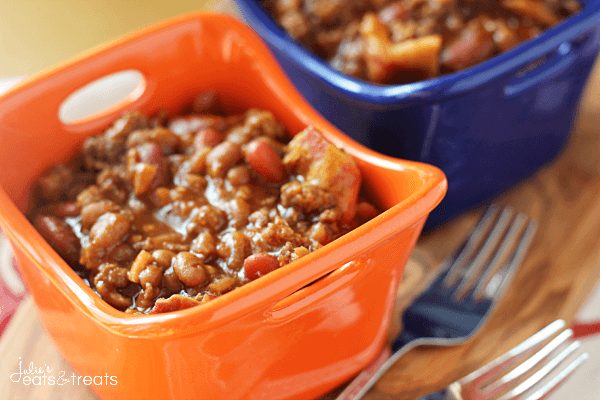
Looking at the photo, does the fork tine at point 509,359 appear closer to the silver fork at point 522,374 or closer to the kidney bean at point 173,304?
the silver fork at point 522,374

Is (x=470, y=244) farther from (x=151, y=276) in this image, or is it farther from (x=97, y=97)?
(x=97, y=97)

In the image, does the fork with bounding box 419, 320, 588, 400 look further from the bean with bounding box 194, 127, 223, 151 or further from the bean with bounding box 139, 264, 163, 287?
the bean with bounding box 194, 127, 223, 151

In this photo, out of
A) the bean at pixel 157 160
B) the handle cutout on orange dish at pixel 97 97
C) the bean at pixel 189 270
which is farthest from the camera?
the handle cutout on orange dish at pixel 97 97

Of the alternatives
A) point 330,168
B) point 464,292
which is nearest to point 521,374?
point 464,292

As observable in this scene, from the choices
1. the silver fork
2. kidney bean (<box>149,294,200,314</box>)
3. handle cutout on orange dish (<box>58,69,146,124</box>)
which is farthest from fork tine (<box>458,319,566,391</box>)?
handle cutout on orange dish (<box>58,69,146,124</box>)

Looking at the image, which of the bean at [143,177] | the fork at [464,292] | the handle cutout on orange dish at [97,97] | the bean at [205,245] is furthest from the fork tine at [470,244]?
the handle cutout on orange dish at [97,97]

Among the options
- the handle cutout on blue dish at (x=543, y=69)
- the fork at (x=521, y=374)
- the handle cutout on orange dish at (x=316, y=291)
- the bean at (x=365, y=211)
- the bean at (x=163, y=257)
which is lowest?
the fork at (x=521, y=374)
